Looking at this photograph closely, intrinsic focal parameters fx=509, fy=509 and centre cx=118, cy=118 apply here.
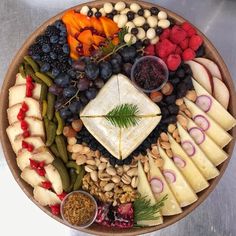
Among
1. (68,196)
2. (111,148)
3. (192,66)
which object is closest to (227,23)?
(192,66)

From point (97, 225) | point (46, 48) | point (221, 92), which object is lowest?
point (97, 225)

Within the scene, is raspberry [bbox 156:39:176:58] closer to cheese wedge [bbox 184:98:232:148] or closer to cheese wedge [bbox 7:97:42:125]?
cheese wedge [bbox 184:98:232:148]

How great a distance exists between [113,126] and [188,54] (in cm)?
25

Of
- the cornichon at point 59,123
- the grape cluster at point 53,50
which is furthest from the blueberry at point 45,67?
the cornichon at point 59,123

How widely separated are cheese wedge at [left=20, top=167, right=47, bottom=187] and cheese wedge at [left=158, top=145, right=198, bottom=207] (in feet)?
0.99

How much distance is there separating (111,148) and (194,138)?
20cm

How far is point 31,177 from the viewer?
4.14 feet

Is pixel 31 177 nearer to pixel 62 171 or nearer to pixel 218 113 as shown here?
pixel 62 171

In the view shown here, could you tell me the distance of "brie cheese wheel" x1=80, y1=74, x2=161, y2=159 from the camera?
123 cm

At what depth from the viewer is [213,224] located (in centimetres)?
146

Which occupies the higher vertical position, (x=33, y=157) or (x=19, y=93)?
(x=19, y=93)

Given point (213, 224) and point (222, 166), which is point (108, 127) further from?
point (213, 224)

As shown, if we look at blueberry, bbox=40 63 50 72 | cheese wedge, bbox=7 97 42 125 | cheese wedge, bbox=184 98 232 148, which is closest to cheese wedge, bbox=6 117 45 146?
cheese wedge, bbox=7 97 42 125

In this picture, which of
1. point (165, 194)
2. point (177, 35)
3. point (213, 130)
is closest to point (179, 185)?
point (165, 194)
